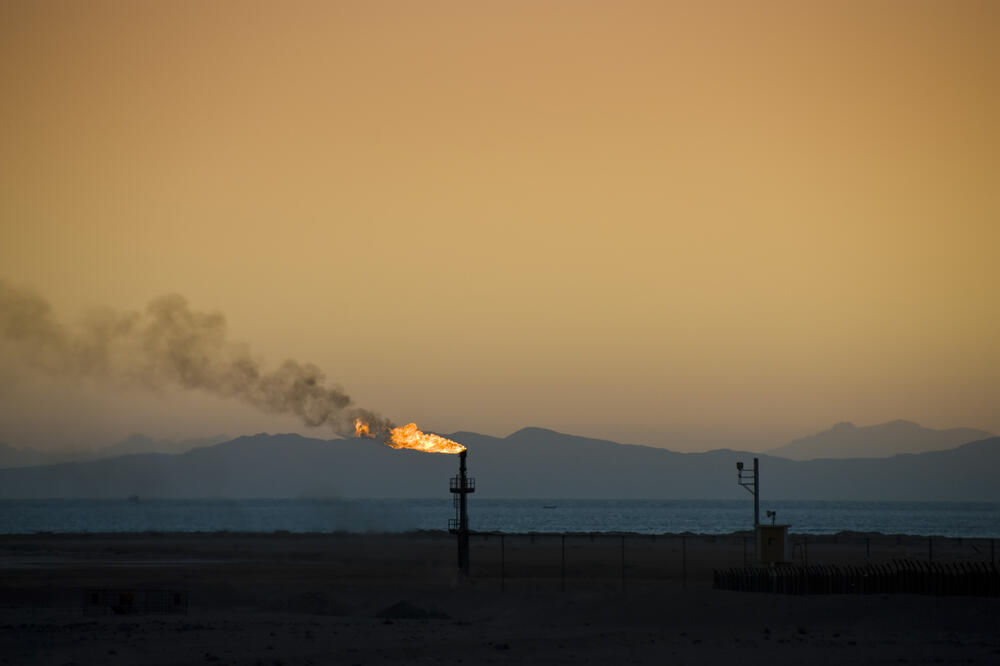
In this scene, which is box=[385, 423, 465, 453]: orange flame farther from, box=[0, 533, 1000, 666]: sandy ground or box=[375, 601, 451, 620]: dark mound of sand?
box=[375, 601, 451, 620]: dark mound of sand

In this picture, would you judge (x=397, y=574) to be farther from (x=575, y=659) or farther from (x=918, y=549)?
(x=918, y=549)

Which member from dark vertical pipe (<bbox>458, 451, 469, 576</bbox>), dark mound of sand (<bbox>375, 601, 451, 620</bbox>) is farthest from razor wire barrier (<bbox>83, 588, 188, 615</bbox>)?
dark vertical pipe (<bbox>458, 451, 469, 576</bbox>)

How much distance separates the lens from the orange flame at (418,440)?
72.4m

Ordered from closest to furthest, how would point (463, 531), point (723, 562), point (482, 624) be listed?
point (482, 624)
point (463, 531)
point (723, 562)

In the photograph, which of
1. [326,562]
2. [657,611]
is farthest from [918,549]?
[657,611]

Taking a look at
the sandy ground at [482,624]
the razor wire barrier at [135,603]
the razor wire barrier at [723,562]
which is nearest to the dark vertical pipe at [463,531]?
the razor wire barrier at [723,562]

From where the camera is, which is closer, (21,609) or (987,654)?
(987,654)

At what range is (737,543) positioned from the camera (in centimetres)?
11744

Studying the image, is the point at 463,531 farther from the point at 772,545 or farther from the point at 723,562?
the point at 723,562

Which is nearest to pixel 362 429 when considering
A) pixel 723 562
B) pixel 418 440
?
pixel 418 440

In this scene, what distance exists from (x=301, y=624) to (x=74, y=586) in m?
29.0

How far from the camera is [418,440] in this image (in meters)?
72.8

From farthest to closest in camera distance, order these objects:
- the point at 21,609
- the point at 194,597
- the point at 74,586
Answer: the point at 74,586 → the point at 194,597 → the point at 21,609

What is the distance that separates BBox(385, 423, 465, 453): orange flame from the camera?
72375 mm
